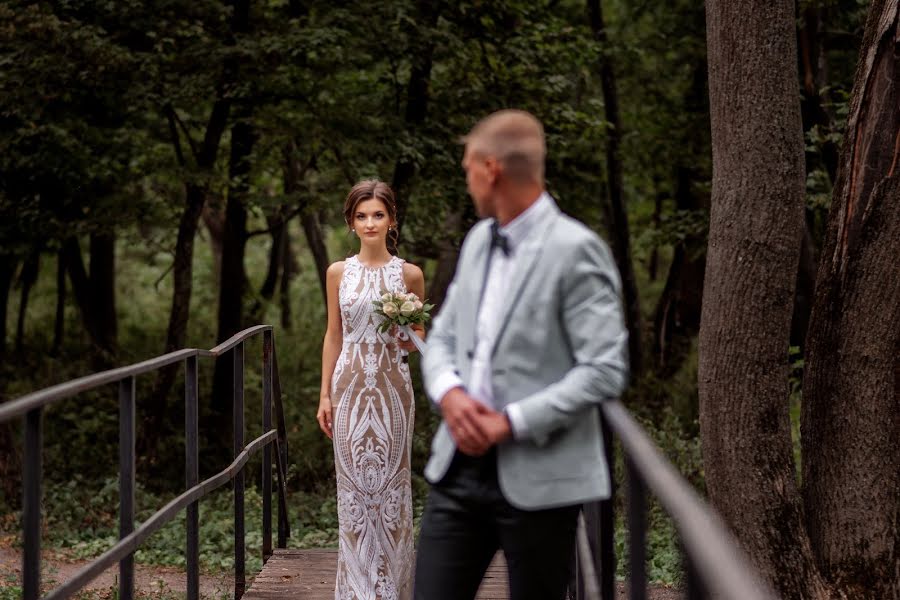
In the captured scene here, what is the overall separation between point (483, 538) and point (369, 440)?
247 cm

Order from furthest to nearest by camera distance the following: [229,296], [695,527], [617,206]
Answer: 1. [617,206]
2. [229,296]
3. [695,527]

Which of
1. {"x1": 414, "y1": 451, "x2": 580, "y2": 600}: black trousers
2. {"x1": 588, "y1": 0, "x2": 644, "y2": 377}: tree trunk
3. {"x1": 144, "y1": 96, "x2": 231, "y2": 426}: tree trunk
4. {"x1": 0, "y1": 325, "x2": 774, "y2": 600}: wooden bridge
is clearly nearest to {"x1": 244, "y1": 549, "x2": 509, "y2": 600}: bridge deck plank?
{"x1": 0, "y1": 325, "x2": 774, "y2": 600}: wooden bridge

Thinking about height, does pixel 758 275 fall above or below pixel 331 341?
above

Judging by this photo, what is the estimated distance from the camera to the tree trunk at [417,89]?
38.5 feet

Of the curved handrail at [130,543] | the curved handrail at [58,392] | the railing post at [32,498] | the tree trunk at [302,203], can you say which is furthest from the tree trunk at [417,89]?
the railing post at [32,498]

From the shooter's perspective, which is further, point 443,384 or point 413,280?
point 413,280

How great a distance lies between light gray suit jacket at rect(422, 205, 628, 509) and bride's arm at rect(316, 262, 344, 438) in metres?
2.76

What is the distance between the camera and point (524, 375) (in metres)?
2.69

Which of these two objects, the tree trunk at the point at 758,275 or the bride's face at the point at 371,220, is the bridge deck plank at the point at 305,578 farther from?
the bride's face at the point at 371,220

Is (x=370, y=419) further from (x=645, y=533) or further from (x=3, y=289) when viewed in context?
(x=3, y=289)

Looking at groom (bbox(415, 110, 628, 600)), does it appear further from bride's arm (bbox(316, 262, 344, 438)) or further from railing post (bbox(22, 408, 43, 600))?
bride's arm (bbox(316, 262, 344, 438))

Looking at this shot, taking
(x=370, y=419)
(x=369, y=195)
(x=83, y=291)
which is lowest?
(x=370, y=419)

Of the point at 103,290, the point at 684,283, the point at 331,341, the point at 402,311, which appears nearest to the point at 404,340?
the point at 402,311

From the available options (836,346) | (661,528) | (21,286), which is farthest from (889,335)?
(21,286)
